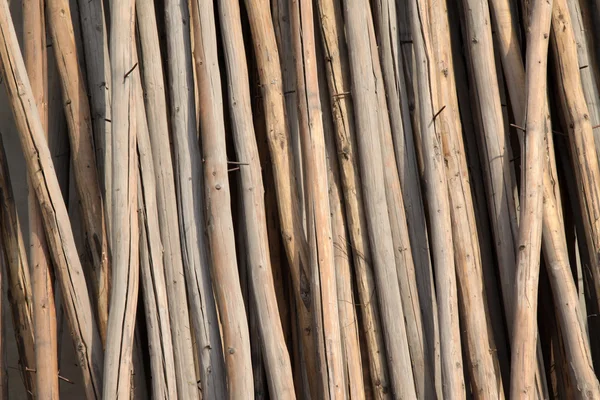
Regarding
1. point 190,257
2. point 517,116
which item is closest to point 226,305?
point 190,257

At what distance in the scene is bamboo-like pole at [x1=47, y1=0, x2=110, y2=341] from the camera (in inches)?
58.9

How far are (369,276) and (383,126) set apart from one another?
0.34 m

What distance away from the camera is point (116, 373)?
4.45 ft

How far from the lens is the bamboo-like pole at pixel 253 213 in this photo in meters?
1.41

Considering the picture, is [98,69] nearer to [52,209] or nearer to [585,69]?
[52,209]

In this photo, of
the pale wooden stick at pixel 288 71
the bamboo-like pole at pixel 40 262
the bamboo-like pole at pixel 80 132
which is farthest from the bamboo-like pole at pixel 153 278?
the pale wooden stick at pixel 288 71

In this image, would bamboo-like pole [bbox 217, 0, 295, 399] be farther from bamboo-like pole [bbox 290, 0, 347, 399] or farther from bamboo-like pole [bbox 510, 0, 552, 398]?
bamboo-like pole [bbox 510, 0, 552, 398]

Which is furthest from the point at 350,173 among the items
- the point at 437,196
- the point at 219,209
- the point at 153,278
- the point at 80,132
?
the point at 80,132

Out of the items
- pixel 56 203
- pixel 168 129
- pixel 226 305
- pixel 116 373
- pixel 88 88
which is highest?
pixel 88 88

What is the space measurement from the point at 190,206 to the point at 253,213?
14 centimetres

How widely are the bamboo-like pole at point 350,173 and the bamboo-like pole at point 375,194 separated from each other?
0.09 ft

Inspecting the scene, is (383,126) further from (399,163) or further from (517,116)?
(517,116)

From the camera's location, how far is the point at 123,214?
4.51ft

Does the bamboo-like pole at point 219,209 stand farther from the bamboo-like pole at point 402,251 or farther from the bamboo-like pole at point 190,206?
the bamboo-like pole at point 402,251
